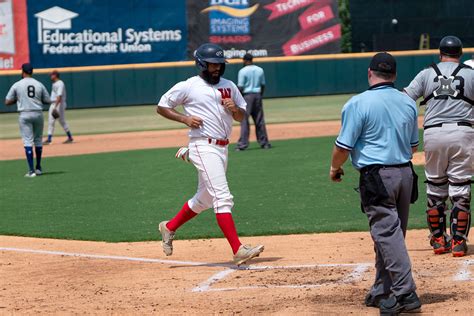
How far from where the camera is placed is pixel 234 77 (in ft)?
109

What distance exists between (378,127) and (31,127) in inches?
448

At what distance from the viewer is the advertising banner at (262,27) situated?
3534cm

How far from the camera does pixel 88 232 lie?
421 inches

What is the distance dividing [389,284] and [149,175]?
10.3m

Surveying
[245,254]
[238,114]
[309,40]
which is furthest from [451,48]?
[309,40]

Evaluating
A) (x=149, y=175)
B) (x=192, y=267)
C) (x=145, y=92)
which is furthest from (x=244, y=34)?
(x=192, y=267)

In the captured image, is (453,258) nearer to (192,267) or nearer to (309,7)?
(192,267)

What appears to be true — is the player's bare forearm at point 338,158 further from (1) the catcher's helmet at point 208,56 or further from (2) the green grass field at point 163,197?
(2) the green grass field at point 163,197

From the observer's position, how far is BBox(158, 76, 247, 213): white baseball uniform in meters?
8.22

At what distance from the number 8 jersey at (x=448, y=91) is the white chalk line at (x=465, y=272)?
1.25 m

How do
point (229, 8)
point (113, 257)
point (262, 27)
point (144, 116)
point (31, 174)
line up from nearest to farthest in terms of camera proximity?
point (113, 257) < point (31, 174) < point (144, 116) < point (229, 8) < point (262, 27)

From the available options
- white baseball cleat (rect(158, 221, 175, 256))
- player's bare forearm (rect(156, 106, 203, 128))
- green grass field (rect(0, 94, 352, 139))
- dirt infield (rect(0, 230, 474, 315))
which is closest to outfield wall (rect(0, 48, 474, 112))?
green grass field (rect(0, 94, 352, 139))

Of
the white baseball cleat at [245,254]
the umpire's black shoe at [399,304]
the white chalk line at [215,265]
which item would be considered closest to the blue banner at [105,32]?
the white chalk line at [215,265]

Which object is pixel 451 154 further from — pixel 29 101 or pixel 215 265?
pixel 29 101
